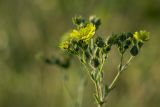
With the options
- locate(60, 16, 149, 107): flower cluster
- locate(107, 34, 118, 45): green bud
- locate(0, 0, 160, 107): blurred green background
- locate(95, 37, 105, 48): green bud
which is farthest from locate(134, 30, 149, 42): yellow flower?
locate(0, 0, 160, 107): blurred green background

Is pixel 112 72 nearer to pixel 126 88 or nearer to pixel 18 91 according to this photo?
pixel 126 88

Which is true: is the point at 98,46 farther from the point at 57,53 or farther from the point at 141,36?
the point at 57,53

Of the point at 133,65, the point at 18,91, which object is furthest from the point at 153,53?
the point at 18,91

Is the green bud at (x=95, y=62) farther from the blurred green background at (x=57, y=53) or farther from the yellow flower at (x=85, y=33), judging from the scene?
the blurred green background at (x=57, y=53)

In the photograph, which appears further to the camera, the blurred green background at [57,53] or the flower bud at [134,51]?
the blurred green background at [57,53]

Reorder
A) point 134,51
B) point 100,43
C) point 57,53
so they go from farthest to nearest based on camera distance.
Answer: point 57,53
point 134,51
point 100,43

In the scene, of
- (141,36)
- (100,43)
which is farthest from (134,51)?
(100,43)

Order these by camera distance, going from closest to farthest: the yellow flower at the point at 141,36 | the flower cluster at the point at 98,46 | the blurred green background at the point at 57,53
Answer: the flower cluster at the point at 98,46 < the yellow flower at the point at 141,36 < the blurred green background at the point at 57,53

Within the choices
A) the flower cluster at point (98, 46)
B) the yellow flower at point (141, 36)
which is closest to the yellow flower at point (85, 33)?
the flower cluster at point (98, 46)
